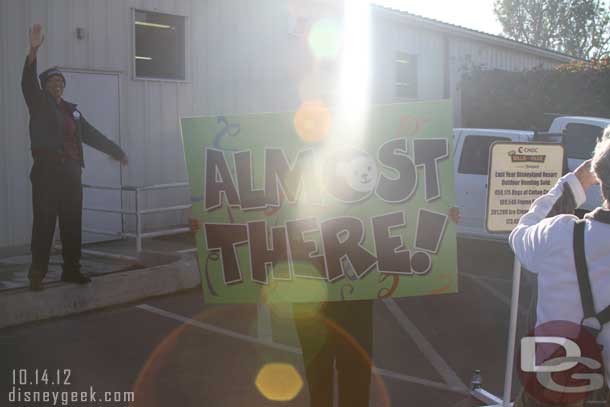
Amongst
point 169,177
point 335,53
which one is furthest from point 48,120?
point 335,53

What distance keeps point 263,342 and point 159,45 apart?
734cm

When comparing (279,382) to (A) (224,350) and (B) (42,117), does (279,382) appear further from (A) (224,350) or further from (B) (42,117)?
(B) (42,117)

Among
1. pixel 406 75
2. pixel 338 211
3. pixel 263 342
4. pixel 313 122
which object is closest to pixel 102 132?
pixel 263 342

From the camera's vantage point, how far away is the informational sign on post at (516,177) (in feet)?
15.2

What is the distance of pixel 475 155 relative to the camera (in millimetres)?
11414

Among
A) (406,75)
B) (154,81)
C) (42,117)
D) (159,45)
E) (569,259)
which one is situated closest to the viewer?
(569,259)

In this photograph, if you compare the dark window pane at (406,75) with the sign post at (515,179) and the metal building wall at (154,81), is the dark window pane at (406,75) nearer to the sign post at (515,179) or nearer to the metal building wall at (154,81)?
the metal building wall at (154,81)

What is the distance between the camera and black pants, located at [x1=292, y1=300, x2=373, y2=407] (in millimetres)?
3959

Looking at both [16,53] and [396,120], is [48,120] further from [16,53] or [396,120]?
[396,120]

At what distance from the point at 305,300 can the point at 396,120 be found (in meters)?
1.16

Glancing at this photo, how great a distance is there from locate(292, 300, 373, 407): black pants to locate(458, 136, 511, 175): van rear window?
7.71 metres

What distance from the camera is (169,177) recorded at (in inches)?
494

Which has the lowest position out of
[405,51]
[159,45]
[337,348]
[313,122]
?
[337,348]

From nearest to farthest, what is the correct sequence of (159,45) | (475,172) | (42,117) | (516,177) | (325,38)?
(516,177) < (42,117) < (475,172) < (159,45) < (325,38)
